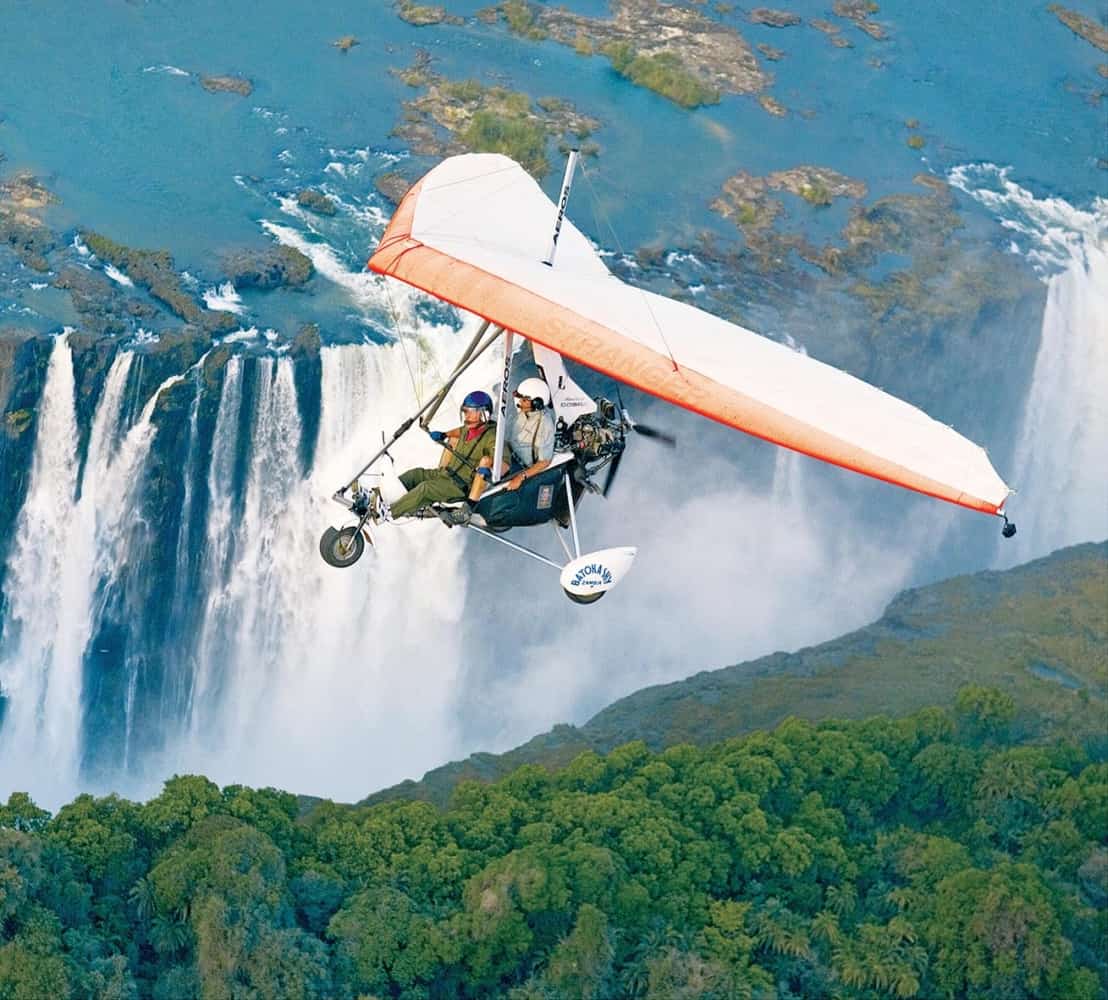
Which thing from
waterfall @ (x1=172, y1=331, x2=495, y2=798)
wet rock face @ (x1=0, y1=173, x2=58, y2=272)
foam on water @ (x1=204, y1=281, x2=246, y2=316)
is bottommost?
waterfall @ (x1=172, y1=331, x2=495, y2=798)

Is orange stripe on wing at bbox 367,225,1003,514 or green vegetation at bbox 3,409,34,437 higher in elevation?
orange stripe on wing at bbox 367,225,1003,514

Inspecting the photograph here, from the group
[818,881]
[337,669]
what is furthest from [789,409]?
[337,669]

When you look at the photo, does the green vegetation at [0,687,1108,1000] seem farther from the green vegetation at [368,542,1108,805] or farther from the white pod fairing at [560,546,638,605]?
the white pod fairing at [560,546,638,605]

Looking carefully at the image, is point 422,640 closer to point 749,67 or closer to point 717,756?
point 717,756

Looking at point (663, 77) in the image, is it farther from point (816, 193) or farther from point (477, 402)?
point (477, 402)

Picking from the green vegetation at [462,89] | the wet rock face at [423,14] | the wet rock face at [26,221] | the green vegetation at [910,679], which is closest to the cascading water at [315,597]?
the green vegetation at [910,679]

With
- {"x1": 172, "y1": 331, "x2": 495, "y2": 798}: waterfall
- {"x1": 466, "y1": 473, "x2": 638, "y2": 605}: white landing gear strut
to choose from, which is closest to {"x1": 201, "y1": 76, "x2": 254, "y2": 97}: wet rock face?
{"x1": 172, "y1": 331, "x2": 495, "y2": 798}: waterfall

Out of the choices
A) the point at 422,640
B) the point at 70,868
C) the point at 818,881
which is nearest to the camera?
the point at 70,868

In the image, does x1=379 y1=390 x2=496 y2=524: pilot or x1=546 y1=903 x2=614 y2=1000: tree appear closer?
x1=379 y1=390 x2=496 y2=524: pilot
